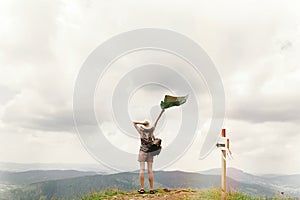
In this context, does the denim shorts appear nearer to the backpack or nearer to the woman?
the woman

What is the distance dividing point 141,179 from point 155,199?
0.82m

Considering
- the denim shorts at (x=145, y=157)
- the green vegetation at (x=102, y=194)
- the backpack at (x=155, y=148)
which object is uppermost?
the backpack at (x=155, y=148)

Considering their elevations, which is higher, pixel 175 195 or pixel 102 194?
pixel 175 195

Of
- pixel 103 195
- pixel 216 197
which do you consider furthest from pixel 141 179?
pixel 216 197

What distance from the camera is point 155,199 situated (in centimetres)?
1221

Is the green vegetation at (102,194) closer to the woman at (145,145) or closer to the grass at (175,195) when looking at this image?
the grass at (175,195)

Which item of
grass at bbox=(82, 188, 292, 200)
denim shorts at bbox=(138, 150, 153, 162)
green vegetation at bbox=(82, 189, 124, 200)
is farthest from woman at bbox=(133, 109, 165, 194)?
green vegetation at bbox=(82, 189, 124, 200)

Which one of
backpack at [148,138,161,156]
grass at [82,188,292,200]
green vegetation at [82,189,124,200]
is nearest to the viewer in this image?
grass at [82,188,292,200]

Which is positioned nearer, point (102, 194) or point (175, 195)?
point (175, 195)

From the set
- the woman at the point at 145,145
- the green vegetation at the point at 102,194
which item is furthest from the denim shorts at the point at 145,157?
the green vegetation at the point at 102,194

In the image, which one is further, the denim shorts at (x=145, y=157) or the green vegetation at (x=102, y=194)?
the green vegetation at (x=102, y=194)

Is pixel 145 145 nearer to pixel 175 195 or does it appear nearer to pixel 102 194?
pixel 175 195

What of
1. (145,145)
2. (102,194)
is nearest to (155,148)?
(145,145)

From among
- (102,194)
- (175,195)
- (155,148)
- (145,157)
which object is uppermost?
(155,148)
